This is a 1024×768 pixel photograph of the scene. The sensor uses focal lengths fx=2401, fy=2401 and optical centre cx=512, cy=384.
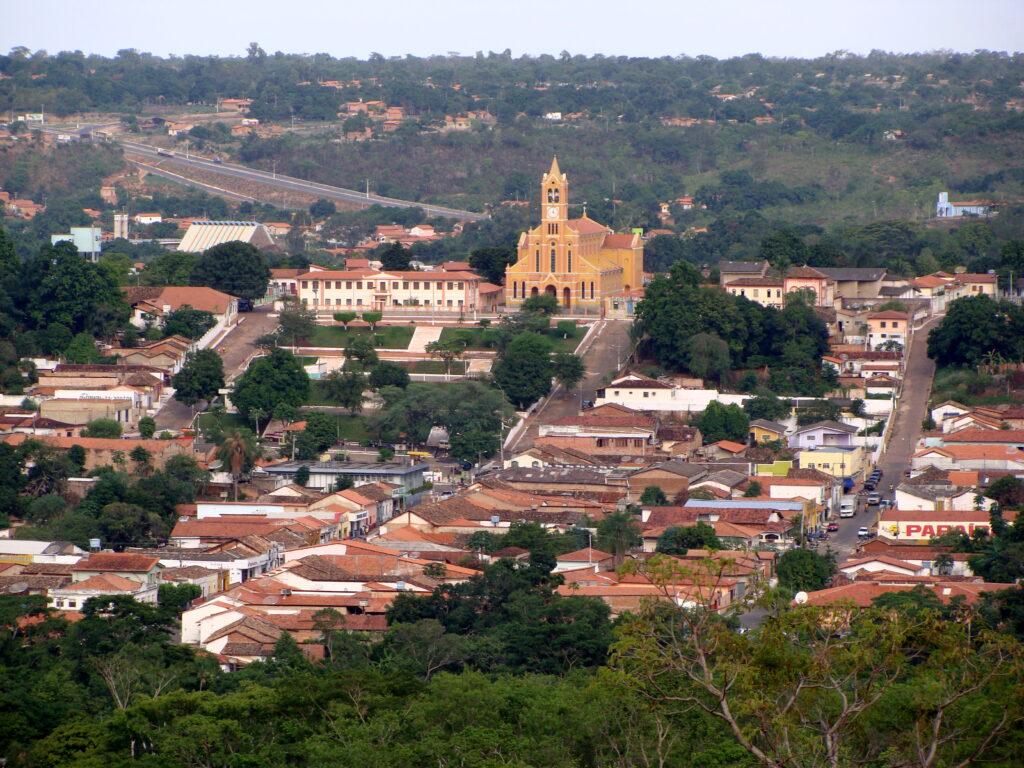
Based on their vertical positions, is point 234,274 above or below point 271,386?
above

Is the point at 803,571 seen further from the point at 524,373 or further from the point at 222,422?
the point at 222,422

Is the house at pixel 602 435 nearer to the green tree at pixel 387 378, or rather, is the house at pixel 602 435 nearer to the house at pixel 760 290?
the green tree at pixel 387 378

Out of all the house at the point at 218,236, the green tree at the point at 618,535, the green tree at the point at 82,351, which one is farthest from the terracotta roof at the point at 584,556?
the house at the point at 218,236

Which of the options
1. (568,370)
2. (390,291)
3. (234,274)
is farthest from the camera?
(390,291)

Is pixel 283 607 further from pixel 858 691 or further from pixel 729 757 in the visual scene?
pixel 858 691

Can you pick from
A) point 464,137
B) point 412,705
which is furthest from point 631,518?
point 464,137

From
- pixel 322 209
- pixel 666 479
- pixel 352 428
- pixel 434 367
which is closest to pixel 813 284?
pixel 434 367

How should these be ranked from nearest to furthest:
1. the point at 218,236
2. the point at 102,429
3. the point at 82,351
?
the point at 102,429
the point at 82,351
the point at 218,236
